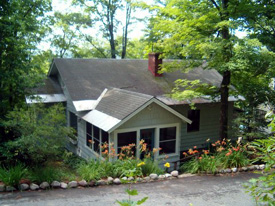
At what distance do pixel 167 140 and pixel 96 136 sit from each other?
319cm

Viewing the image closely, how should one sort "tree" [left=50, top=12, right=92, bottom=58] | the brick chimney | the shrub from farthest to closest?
"tree" [left=50, top=12, right=92, bottom=58] → the brick chimney → the shrub

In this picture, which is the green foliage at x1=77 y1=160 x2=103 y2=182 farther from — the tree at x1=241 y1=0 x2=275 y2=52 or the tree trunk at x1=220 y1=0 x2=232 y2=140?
the tree at x1=241 y1=0 x2=275 y2=52

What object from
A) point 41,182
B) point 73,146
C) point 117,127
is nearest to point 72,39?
point 73,146

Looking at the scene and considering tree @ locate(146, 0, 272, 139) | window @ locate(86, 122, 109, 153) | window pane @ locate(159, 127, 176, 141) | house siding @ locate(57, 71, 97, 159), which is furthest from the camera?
house siding @ locate(57, 71, 97, 159)

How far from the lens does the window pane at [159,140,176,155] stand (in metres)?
11.4

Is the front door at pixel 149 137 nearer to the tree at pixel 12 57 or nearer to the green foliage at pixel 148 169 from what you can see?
the green foliage at pixel 148 169

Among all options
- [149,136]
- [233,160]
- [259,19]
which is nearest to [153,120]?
[149,136]

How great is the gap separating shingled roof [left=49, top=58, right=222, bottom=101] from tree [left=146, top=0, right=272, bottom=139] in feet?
11.8

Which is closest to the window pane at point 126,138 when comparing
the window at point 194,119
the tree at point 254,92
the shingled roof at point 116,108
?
the shingled roof at point 116,108

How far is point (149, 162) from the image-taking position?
28.9 ft

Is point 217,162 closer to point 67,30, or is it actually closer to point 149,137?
point 149,137

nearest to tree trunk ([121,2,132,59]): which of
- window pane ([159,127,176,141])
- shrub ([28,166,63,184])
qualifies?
window pane ([159,127,176,141])

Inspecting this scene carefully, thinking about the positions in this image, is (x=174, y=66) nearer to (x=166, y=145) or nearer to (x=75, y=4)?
(x=166, y=145)

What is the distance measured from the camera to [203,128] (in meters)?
14.6
